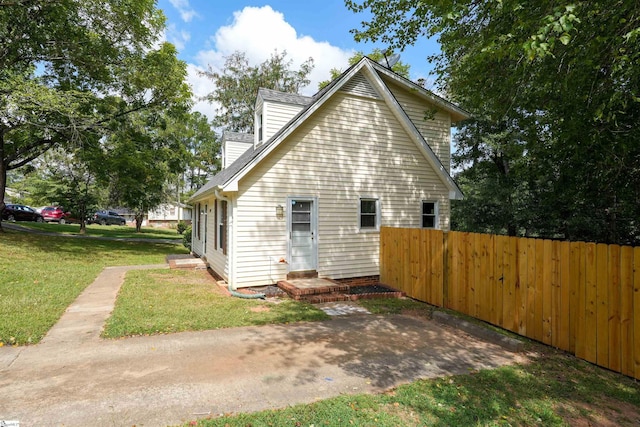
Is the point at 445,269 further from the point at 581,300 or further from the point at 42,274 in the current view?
the point at 42,274

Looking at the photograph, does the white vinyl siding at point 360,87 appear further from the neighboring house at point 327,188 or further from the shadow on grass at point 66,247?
the shadow on grass at point 66,247

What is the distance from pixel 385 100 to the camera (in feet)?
35.6

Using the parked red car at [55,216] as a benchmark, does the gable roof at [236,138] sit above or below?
above

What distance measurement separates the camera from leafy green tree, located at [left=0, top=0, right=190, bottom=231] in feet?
42.9

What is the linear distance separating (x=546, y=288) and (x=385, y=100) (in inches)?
294

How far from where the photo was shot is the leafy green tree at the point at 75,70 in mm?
13086

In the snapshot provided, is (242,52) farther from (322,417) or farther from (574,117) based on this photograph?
(322,417)

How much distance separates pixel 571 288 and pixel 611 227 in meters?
10.3

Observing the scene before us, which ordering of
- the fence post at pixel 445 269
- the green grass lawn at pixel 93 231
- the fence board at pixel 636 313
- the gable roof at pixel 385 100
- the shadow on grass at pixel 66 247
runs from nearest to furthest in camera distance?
the fence board at pixel 636 313 < the fence post at pixel 445 269 < the gable roof at pixel 385 100 < the shadow on grass at pixel 66 247 < the green grass lawn at pixel 93 231

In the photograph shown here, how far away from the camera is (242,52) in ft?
89.6

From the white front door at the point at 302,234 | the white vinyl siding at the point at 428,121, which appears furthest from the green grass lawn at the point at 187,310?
the white vinyl siding at the point at 428,121

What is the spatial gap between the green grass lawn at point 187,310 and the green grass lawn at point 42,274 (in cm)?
119

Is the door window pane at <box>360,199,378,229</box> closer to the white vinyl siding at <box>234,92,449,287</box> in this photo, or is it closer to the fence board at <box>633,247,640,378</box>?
the white vinyl siding at <box>234,92,449,287</box>

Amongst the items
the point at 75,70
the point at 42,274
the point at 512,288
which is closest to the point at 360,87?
the point at 512,288
